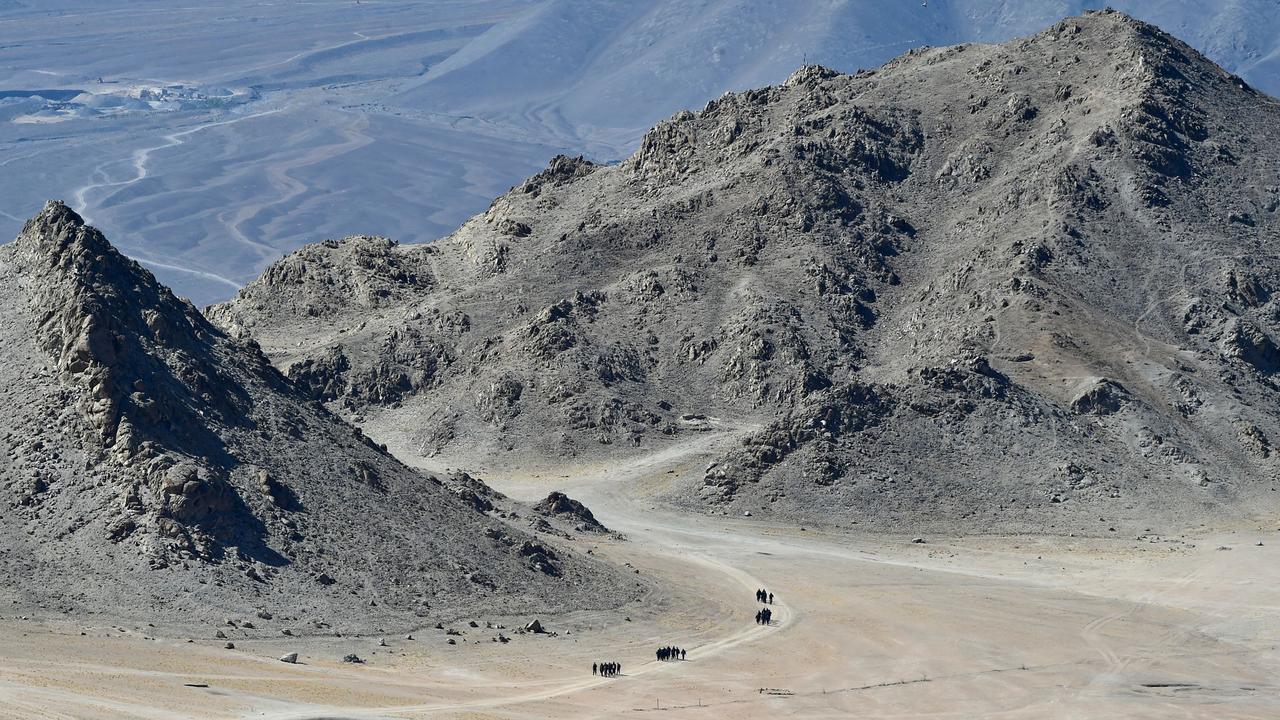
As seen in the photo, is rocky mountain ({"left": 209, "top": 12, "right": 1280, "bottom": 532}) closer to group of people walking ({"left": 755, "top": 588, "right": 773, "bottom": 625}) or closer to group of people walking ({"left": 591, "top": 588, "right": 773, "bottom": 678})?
group of people walking ({"left": 755, "top": 588, "right": 773, "bottom": 625})

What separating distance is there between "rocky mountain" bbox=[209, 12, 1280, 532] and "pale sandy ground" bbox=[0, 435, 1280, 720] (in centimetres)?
707

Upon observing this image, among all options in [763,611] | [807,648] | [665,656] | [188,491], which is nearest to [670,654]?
[665,656]

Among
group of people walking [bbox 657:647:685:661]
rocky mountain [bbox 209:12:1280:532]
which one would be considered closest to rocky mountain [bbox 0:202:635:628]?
group of people walking [bbox 657:647:685:661]

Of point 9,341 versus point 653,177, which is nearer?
point 9,341

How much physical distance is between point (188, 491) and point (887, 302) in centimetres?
6917

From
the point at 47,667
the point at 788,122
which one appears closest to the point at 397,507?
the point at 47,667

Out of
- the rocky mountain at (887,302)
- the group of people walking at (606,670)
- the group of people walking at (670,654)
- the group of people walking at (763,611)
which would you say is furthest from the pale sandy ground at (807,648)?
the rocky mountain at (887,302)

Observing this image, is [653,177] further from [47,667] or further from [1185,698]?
[47,667]

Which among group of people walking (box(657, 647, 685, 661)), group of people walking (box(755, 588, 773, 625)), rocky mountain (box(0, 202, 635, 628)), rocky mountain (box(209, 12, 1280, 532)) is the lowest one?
group of people walking (box(657, 647, 685, 661))

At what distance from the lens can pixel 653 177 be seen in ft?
476

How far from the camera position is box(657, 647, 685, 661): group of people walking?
237 ft

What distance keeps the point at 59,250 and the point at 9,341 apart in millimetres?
5489

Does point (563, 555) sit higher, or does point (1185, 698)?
point (563, 555)

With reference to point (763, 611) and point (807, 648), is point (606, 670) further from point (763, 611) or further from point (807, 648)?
point (763, 611)
